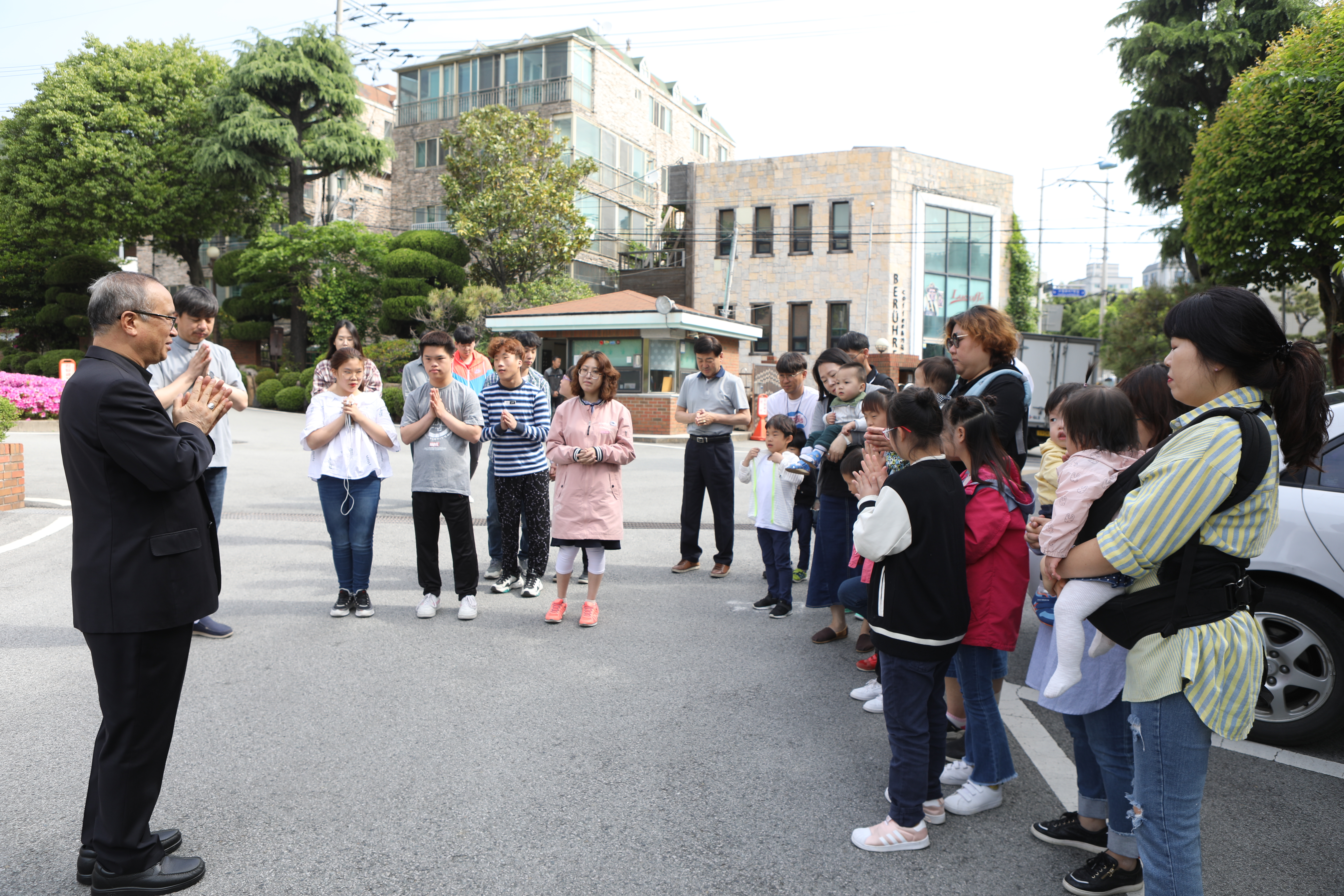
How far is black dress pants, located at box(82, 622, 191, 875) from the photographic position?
8.91 feet

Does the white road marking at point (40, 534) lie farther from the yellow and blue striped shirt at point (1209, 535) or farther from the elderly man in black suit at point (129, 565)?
the yellow and blue striped shirt at point (1209, 535)

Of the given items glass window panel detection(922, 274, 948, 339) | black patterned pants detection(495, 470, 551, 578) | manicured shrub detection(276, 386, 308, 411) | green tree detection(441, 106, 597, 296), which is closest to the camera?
black patterned pants detection(495, 470, 551, 578)

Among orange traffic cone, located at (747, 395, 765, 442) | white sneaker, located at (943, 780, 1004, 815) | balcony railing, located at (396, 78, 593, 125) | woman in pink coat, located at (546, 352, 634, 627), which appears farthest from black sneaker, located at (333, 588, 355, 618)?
balcony railing, located at (396, 78, 593, 125)

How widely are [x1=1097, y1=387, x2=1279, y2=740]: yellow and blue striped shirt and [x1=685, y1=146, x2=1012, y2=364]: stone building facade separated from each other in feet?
105

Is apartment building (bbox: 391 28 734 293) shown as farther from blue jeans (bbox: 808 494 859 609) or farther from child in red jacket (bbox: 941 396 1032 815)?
child in red jacket (bbox: 941 396 1032 815)

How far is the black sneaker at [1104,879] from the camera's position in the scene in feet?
9.20

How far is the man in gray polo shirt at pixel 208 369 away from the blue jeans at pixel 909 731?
3633mm

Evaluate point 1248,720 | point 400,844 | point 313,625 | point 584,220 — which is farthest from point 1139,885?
point 584,220

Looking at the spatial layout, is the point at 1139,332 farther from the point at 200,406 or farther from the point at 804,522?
the point at 200,406

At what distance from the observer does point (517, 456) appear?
6.54m

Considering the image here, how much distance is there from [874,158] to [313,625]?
33.2 metres

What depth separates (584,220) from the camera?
31578 mm

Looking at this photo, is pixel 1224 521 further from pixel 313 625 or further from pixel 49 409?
pixel 49 409

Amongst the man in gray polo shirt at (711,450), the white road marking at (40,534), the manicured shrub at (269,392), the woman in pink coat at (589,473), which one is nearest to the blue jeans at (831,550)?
the woman in pink coat at (589,473)
